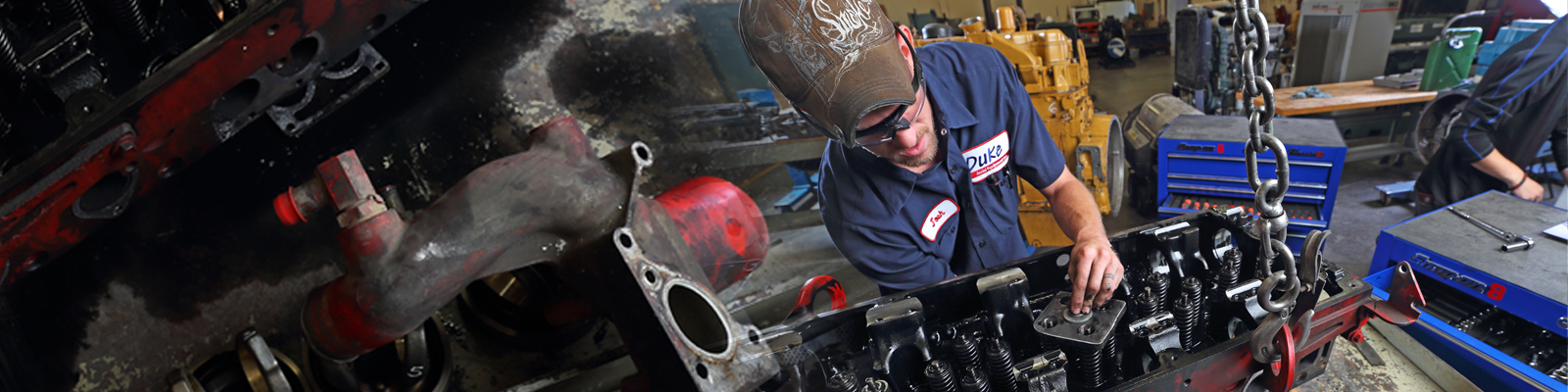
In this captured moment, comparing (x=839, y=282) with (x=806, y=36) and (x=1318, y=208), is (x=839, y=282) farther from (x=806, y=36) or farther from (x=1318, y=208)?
(x=1318, y=208)

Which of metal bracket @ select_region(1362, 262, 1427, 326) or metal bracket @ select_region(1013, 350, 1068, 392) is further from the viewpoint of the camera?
metal bracket @ select_region(1362, 262, 1427, 326)

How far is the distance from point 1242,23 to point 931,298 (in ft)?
2.29

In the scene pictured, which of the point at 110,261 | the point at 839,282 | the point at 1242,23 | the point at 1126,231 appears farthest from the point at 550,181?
the point at 110,261

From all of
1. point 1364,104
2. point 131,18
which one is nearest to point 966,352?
point 131,18

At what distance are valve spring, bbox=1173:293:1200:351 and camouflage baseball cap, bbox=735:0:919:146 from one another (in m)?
0.84

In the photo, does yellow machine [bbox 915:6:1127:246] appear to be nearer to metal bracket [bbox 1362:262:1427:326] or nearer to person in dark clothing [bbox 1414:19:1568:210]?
metal bracket [bbox 1362:262:1427:326]

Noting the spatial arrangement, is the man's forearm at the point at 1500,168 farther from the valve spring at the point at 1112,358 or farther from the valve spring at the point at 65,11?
the valve spring at the point at 65,11

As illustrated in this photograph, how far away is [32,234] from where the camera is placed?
1681 mm

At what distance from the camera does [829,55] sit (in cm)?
A: 95

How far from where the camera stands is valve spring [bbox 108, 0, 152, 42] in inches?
66.1

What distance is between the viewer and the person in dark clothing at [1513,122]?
9.13 feet

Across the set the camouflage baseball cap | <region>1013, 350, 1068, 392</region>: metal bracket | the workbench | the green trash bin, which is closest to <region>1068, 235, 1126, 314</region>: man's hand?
<region>1013, 350, 1068, 392</region>: metal bracket

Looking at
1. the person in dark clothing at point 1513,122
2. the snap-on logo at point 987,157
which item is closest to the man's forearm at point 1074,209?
the snap-on logo at point 987,157

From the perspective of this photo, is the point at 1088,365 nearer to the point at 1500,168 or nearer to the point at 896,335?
the point at 896,335
